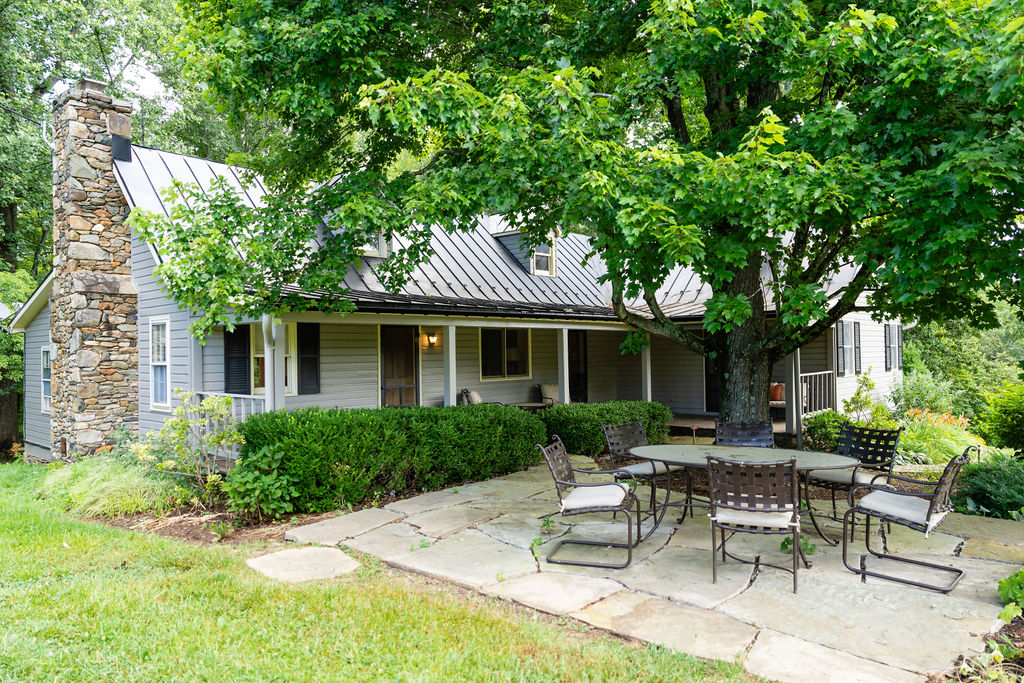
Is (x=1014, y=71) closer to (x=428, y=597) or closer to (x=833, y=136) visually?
(x=833, y=136)

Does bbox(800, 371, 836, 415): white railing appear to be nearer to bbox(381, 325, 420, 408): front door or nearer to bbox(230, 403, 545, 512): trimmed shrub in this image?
bbox(230, 403, 545, 512): trimmed shrub

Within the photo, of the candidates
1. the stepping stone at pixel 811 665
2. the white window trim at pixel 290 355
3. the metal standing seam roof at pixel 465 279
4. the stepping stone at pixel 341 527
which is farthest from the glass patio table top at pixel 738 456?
the white window trim at pixel 290 355

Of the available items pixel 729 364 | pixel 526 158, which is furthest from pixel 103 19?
pixel 729 364

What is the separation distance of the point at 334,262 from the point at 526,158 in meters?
2.98

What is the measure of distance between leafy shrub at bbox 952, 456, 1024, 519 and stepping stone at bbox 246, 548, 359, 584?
688 cm

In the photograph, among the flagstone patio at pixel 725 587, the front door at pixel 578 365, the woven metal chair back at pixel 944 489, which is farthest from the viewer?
the front door at pixel 578 365

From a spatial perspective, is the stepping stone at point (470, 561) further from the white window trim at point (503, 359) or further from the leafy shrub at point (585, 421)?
the white window trim at point (503, 359)

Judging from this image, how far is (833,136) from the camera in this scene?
5.91 meters

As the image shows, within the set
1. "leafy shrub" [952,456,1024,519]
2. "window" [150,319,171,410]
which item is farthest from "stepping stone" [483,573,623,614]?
"window" [150,319,171,410]

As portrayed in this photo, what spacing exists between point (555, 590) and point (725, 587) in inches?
49.8

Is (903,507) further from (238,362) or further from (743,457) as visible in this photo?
(238,362)

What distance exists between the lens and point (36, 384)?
577 inches

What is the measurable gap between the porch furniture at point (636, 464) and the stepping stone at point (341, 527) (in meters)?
2.52

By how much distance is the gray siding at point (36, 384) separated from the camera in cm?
1406
